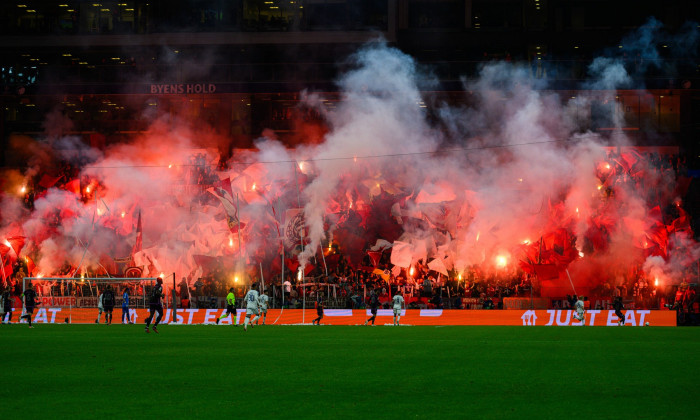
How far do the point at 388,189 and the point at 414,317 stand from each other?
17149mm

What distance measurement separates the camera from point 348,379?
13445 mm

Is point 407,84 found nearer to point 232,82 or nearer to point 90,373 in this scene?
point 232,82

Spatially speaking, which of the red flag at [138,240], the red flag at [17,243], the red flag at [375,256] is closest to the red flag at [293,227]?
the red flag at [375,256]

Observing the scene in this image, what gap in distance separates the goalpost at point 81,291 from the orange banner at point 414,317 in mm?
289

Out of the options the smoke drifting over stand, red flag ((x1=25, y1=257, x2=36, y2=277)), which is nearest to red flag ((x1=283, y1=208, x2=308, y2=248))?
the smoke drifting over stand

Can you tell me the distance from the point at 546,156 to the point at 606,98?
5142 millimetres

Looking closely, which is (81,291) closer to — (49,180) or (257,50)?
(49,180)

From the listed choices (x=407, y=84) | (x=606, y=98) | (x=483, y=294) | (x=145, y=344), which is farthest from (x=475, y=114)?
(x=145, y=344)

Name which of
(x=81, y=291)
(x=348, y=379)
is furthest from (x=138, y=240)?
(x=348, y=379)

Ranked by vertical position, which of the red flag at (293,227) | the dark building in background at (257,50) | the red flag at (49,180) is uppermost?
the dark building in background at (257,50)

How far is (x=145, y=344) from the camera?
21.6 m

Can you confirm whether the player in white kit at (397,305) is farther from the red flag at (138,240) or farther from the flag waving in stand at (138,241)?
the red flag at (138,240)

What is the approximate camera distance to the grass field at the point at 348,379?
10305 millimetres

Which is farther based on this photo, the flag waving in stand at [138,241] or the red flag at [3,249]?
the flag waving in stand at [138,241]
